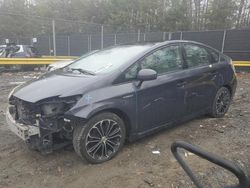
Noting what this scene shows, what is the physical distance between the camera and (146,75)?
3.94 m

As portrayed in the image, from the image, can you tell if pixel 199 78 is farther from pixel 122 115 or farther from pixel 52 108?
pixel 52 108

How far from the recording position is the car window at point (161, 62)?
4078 mm

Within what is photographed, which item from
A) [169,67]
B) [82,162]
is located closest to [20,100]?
[82,162]

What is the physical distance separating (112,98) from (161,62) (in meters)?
1.19

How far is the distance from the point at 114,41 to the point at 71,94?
51.1 ft

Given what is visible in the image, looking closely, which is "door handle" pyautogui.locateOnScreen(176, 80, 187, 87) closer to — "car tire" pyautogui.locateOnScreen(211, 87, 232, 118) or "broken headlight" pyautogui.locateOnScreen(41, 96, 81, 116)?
"car tire" pyautogui.locateOnScreen(211, 87, 232, 118)

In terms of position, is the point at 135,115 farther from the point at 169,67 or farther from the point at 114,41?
the point at 114,41

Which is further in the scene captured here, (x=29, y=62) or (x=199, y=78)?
(x=29, y=62)

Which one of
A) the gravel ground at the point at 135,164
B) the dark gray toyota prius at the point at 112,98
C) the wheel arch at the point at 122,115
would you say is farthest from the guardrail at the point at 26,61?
the wheel arch at the point at 122,115

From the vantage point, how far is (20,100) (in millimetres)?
3725

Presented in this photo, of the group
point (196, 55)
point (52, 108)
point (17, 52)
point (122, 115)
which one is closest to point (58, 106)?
point (52, 108)

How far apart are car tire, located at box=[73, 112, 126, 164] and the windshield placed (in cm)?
74

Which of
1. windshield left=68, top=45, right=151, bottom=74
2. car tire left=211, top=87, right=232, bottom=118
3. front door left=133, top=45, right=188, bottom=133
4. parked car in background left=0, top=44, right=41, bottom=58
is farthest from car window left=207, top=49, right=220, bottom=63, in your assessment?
parked car in background left=0, top=44, right=41, bottom=58

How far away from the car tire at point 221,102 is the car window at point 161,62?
121 centimetres
